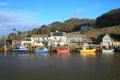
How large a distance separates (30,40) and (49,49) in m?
16.4

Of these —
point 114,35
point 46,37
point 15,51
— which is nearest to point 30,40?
point 46,37

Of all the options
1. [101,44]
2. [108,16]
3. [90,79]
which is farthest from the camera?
[108,16]

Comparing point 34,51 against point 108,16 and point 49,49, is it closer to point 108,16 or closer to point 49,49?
point 49,49

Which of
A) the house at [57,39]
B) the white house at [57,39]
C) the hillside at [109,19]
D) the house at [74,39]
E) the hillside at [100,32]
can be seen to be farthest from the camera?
the hillside at [109,19]

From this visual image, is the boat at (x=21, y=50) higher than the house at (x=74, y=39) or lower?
lower

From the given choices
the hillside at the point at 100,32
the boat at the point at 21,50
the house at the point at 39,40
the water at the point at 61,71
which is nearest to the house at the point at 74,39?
the house at the point at 39,40

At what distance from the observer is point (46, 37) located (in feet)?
384

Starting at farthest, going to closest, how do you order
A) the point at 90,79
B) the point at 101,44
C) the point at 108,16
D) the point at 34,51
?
the point at 108,16
the point at 101,44
the point at 34,51
the point at 90,79

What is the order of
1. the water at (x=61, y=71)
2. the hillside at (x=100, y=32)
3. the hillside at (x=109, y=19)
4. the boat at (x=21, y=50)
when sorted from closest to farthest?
the water at (x=61, y=71) → the boat at (x=21, y=50) → the hillside at (x=100, y=32) → the hillside at (x=109, y=19)

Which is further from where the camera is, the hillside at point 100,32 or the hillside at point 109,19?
the hillside at point 109,19

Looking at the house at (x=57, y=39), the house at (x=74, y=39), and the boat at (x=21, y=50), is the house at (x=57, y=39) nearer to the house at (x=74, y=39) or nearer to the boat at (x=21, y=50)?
the house at (x=74, y=39)

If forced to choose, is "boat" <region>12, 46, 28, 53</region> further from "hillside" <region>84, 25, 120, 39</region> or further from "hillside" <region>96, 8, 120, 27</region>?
"hillside" <region>96, 8, 120, 27</region>

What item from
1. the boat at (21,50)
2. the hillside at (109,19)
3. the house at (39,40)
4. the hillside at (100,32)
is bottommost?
the boat at (21,50)

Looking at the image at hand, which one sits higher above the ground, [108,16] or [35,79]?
[108,16]
